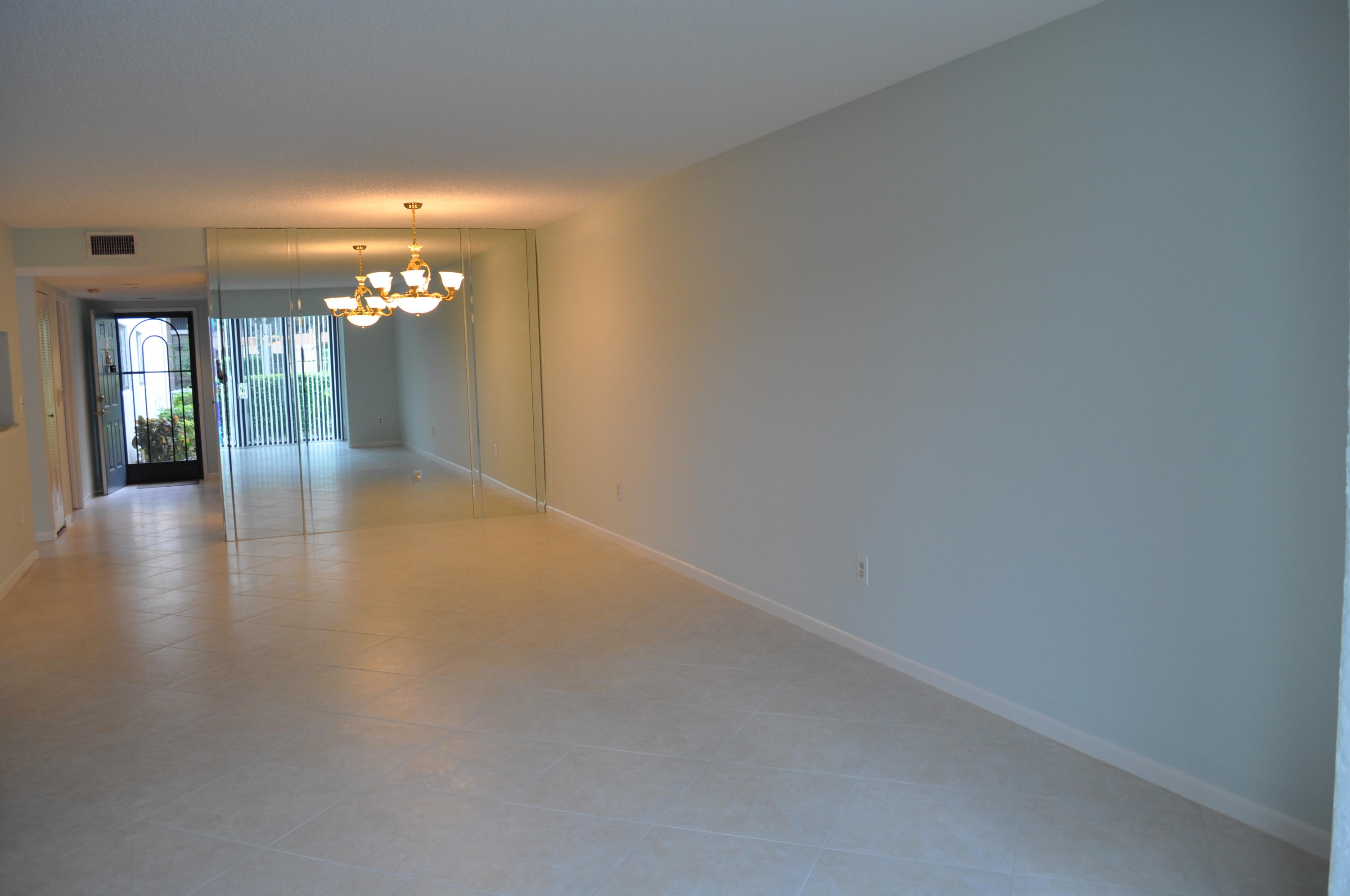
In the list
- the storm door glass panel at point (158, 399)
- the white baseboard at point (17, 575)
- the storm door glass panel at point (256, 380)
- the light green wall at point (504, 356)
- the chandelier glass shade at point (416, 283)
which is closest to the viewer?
the white baseboard at point (17, 575)

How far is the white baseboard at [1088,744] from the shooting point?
2527mm

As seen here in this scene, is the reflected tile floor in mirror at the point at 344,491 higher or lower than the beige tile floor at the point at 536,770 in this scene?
higher

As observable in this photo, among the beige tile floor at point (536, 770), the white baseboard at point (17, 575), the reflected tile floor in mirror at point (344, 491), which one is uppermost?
the reflected tile floor in mirror at point (344, 491)

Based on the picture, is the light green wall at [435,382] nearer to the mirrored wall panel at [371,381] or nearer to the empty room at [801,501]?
the mirrored wall panel at [371,381]

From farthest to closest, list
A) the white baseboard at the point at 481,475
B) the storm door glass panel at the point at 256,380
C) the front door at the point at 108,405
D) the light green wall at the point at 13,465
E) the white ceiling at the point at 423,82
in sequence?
the front door at the point at 108,405
the white baseboard at the point at 481,475
the storm door glass panel at the point at 256,380
the light green wall at the point at 13,465
the white ceiling at the point at 423,82

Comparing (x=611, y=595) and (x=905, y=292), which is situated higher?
(x=905, y=292)

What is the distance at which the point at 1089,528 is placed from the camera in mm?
3031

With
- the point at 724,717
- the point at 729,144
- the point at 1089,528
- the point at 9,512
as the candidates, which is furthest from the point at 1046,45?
the point at 9,512

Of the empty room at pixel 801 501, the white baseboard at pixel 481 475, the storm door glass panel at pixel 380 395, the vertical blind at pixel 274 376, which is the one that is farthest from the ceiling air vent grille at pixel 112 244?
the white baseboard at pixel 481 475

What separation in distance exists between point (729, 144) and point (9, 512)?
5.04 m

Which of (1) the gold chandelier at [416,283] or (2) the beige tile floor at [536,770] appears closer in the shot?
(2) the beige tile floor at [536,770]

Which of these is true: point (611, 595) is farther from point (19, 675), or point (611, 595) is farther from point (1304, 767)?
point (1304, 767)

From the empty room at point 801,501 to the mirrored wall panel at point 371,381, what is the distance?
4.33 ft

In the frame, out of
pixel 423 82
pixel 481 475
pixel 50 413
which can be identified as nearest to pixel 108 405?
pixel 50 413
